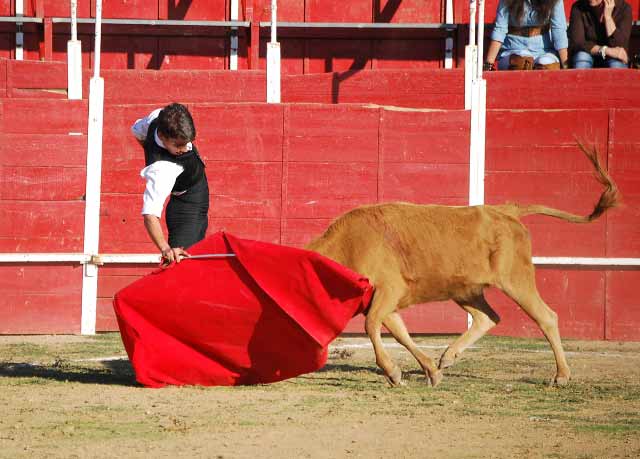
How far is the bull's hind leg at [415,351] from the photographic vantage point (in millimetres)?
6228

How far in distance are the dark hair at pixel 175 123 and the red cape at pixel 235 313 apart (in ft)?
2.02

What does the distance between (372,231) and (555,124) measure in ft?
11.4

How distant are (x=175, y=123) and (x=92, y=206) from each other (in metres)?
3.88

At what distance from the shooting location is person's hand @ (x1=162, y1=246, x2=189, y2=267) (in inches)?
234

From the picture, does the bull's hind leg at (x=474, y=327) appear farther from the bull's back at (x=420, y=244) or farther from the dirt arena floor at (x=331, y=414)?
the bull's back at (x=420, y=244)

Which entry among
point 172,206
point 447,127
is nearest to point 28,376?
point 172,206

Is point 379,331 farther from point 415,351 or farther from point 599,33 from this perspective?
Result: point 599,33

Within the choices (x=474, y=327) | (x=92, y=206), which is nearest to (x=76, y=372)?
(x=474, y=327)

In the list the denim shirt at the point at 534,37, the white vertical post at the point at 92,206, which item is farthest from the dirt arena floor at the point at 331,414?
the denim shirt at the point at 534,37

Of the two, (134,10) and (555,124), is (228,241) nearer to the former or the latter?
(555,124)

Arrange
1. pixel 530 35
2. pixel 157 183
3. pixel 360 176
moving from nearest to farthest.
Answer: pixel 157 183, pixel 360 176, pixel 530 35

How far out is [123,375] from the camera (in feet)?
21.6

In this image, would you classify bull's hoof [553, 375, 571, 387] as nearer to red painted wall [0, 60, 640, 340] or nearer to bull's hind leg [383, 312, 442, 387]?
bull's hind leg [383, 312, 442, 387]

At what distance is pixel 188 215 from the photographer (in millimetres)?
6348
